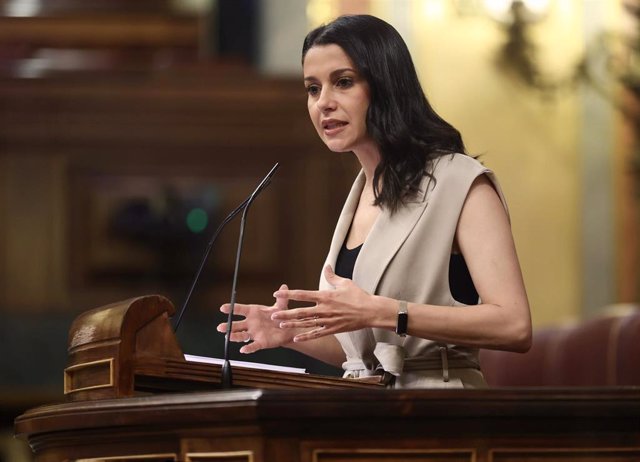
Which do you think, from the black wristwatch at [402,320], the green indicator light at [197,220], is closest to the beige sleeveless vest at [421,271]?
the black wristwatch at [402,320]

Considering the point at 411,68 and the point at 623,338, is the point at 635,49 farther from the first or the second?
the point at 411,68

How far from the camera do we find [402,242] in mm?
2145

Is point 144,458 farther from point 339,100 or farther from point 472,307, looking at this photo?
point 339,100

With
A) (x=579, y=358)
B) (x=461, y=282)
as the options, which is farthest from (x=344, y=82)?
(x=579, y=358)

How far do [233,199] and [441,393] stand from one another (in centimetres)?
371

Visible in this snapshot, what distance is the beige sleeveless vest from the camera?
2.12 metres

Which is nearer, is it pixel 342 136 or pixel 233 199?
pixel 342 136

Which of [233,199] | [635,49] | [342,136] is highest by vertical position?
[635,49]

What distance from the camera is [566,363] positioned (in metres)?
4.03

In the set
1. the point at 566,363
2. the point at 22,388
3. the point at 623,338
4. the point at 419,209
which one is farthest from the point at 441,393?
the point at 22,388

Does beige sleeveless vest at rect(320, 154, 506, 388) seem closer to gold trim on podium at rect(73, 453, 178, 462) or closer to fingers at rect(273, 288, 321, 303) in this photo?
fingers at rect(273, 288, 321, 303)

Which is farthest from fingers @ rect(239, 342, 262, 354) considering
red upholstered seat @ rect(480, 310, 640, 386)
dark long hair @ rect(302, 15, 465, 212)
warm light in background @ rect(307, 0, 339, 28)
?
warm light in background @ rect(307, 0, 339, 28)

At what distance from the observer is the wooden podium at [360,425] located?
1651mm

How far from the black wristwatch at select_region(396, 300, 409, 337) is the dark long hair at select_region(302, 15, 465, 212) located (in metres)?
0.27
